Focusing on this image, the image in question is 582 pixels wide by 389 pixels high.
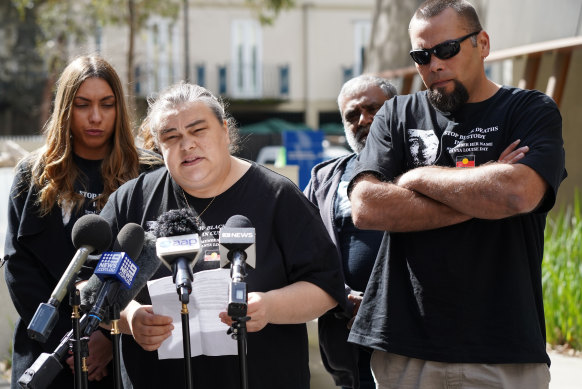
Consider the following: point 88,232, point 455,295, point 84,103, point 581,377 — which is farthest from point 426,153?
point 581,377

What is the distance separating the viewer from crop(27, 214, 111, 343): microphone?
2406 mm

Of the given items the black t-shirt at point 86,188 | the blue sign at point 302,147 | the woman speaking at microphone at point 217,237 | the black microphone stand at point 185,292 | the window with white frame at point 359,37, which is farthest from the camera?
the window with white frame at point 359,37

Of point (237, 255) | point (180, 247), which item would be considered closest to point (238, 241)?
point (237, 255)

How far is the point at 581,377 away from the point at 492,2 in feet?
20.9

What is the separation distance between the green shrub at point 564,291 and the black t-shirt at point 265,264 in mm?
3736

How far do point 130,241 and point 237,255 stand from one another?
0.37 meters

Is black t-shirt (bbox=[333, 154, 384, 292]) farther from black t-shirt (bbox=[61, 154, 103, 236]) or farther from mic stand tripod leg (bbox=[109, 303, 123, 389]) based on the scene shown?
mic stand tripod leg (bbox=[109, 303, 123, 389])

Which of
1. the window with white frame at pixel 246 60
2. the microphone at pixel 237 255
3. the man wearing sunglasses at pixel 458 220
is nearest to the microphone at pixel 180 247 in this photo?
the microphone at pixel 237 255

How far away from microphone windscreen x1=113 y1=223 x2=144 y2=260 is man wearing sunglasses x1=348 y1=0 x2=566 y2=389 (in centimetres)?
91

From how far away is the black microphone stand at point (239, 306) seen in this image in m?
2.44

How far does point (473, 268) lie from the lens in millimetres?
3025

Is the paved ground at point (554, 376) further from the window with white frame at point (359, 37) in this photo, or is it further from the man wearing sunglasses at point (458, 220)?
the window with white frame at point (359, 37)

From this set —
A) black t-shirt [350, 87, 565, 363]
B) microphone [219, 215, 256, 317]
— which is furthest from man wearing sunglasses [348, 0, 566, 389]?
microphone [219, 215, 256, 317]

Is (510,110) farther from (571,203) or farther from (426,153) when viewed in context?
(571,203)
